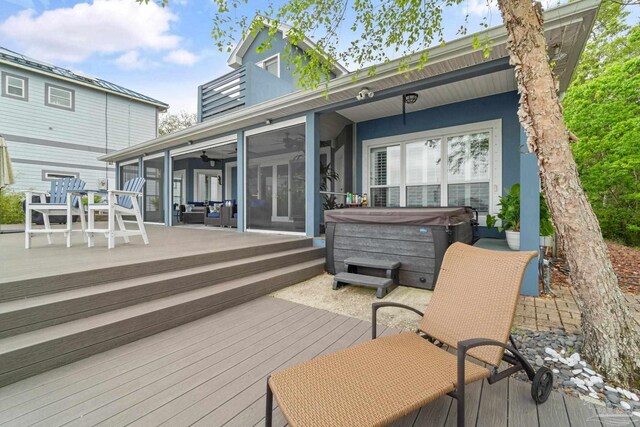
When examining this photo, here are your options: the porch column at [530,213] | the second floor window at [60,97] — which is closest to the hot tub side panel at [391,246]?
the porch column at [530,213]

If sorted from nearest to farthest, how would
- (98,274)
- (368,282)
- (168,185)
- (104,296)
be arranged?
1. (104,296)
2. (98,274)
3. (368,282)
4. (168,185)

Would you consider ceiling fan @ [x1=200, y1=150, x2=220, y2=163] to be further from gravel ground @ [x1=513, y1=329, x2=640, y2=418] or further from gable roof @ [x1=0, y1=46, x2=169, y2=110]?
gravel ground @ [x1=513, y1=329, x2=640, y2=418]

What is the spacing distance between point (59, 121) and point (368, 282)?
14.0 meters

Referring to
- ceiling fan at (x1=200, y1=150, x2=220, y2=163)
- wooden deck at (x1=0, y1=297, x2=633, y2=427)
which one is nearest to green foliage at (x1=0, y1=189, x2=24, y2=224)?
ceiling fan at (x1=200, y1=150, x2=220, y2=163)

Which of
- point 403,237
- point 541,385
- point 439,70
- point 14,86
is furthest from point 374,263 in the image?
point 14,86

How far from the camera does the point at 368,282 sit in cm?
351

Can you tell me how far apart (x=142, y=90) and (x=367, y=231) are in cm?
1577

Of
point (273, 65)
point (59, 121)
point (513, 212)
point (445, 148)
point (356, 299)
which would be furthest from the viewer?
point (59, 121)

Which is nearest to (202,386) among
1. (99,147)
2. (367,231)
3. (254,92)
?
(367,231)

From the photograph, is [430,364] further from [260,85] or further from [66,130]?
[66,130]

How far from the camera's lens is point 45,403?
1555 mm

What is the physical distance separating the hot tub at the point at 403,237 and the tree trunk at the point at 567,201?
155cm

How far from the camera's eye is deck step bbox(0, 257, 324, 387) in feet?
5.85

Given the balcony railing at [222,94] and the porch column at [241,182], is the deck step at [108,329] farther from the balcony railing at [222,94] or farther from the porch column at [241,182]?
the balcony railing at [222,94]
